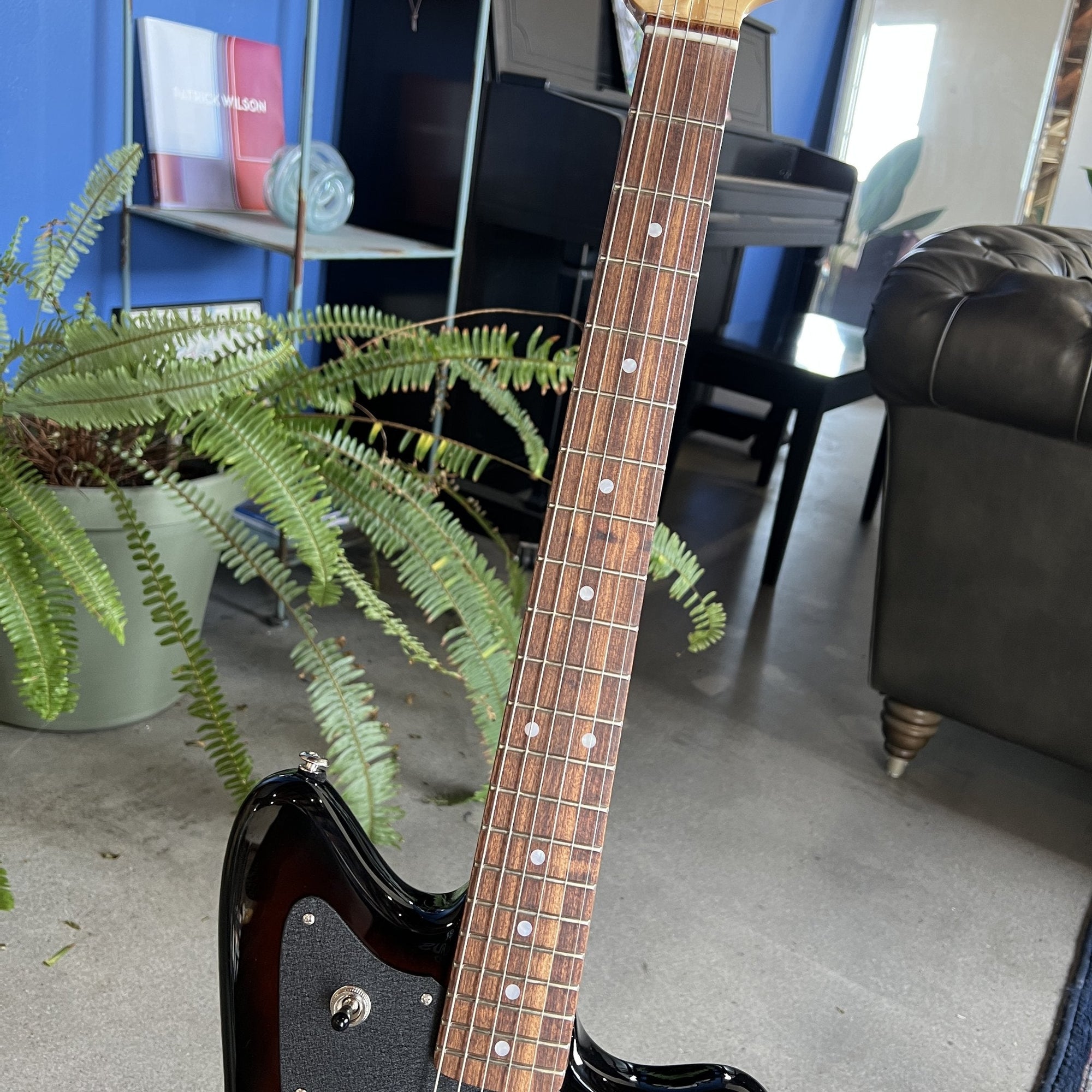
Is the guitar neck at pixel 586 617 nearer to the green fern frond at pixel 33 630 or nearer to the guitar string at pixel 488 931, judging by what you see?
the guitar string at pixel 488 931

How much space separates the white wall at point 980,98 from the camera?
4.49 m

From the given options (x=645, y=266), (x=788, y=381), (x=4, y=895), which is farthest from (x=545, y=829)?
(x=788, y=381)

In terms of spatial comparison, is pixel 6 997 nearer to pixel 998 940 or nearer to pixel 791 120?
pixel 998 940

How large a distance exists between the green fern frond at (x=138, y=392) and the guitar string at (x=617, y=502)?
2.18 ft

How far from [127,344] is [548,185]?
1.19 meters

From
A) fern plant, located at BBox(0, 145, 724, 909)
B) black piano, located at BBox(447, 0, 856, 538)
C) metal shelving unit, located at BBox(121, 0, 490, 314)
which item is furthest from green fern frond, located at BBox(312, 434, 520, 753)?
black piano, located at BBox(447, 0, 856, 538)

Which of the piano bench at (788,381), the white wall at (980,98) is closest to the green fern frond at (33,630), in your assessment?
the piano bench at (788,381)

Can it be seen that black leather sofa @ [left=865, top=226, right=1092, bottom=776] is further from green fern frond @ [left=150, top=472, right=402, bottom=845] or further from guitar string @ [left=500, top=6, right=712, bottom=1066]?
guitar string @ [left=500, top=6, right=712, bottom=1066]

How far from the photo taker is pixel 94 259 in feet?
6.09

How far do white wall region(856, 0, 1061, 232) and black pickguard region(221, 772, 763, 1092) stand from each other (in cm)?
469

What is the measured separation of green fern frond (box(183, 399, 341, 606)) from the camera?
1.23 m

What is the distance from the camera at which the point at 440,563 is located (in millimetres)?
1349

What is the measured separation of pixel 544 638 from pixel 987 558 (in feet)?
3.94

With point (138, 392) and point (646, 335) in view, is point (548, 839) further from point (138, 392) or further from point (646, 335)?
point (138, 392)
